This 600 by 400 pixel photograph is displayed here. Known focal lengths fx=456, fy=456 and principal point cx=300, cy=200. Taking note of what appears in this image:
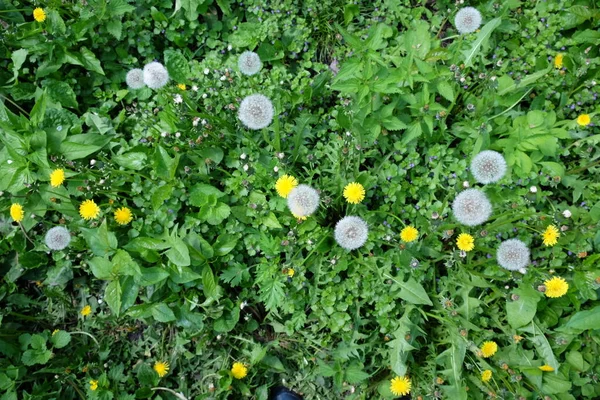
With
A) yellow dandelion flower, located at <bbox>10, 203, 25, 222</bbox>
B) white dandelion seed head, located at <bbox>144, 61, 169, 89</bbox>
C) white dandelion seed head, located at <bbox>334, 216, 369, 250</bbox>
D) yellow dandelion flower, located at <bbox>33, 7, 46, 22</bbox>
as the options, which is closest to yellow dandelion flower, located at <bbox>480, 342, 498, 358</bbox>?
white dandelion seed head, located at <bbox>334, 216, 369, 250</bbox>

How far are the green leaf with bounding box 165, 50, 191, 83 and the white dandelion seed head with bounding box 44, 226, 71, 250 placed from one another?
42.0 inches

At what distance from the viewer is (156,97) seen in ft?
9.05

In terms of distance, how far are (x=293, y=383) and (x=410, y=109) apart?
1641mm

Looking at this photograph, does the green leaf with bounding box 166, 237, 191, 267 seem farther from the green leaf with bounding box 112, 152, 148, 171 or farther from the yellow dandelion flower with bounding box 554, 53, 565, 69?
the yellow dandelion flower with bounding box 554, 53, 565, 69

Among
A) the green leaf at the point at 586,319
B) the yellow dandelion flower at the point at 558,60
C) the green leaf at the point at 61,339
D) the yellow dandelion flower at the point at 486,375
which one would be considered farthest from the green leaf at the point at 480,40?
the green leaf at the point at 61,339

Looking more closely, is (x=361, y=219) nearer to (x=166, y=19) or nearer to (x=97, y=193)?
(x=97, y=193)

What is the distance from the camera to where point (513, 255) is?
204 centimetres

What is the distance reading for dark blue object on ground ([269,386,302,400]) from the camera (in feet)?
8.16

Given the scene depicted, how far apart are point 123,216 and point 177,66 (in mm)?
977

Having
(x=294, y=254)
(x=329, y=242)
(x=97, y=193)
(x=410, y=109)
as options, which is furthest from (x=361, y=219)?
(x=97, y=193)

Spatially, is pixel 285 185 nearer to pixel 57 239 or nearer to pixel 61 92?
pixel 57 239

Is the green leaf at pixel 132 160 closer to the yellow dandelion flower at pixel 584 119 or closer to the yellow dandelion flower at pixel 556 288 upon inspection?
the yellow dandelion flower at pixel 556 288

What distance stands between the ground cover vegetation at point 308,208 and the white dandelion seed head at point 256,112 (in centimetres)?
1

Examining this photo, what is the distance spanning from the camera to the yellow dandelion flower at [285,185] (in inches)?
87.0
